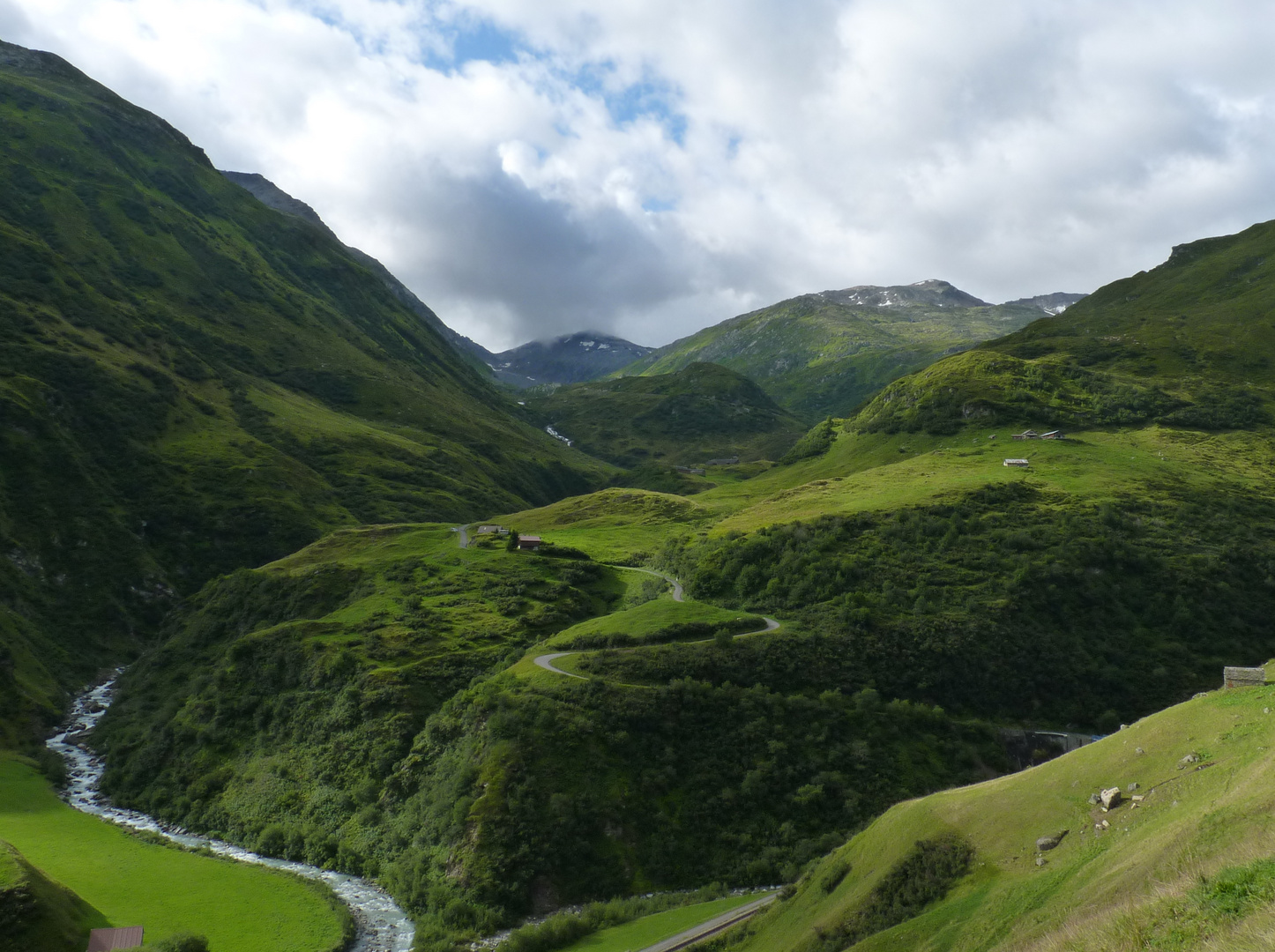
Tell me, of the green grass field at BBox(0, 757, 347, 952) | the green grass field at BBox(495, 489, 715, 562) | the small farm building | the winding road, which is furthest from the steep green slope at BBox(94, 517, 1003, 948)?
the green grass field at BBox(495, 489, 715, 562)

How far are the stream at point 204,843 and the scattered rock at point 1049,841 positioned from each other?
4636 centimetres

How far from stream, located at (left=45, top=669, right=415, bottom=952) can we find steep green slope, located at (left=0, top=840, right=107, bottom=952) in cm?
1793

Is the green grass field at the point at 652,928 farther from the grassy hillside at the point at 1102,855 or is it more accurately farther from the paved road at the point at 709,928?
the grassy hillside at the point at 1102,855

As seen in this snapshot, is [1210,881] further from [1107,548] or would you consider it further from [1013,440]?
[1013,440]

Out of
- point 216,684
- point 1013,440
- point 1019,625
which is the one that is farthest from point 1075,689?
point 216,684

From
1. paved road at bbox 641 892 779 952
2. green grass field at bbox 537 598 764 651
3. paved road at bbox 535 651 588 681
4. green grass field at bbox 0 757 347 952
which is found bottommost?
paved road at bbox 641 892 779 952

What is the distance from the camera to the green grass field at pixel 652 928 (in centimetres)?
5156

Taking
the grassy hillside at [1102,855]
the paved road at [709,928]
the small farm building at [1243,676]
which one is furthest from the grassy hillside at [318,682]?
the small farm building at [1243,676]

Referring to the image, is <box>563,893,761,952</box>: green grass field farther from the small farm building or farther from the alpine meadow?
the small farm building

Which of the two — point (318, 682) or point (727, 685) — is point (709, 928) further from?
point (318, 682)

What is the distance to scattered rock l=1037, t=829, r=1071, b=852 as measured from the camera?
30.4m

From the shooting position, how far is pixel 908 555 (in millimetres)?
103500

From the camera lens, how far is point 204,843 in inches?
3093

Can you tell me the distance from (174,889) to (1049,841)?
218 ft
